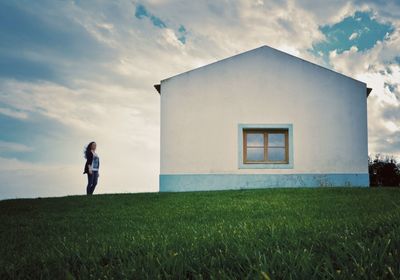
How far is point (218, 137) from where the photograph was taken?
14008 mm

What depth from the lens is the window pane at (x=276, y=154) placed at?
14.2 m

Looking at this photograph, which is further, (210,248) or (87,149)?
(87,149)

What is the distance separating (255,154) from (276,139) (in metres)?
1.03

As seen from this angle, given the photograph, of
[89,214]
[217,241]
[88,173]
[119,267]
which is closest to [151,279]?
[119,267]

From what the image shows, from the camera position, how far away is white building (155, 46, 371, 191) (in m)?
13.9

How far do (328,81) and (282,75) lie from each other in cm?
181

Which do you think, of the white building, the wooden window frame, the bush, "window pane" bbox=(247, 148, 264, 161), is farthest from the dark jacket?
the bush

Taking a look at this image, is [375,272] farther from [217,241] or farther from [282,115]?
[282,115]

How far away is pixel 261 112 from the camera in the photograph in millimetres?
14258

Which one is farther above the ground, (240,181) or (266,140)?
(266,140)

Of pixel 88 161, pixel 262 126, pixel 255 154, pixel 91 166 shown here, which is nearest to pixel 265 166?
pixel 255 154

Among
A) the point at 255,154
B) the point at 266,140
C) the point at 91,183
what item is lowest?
the point at 91,183

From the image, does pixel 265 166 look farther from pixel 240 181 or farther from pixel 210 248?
pixel 210 248

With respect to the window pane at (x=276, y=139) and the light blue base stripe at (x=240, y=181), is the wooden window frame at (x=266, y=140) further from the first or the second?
the light blue base stripe at (x=240, y=181)
